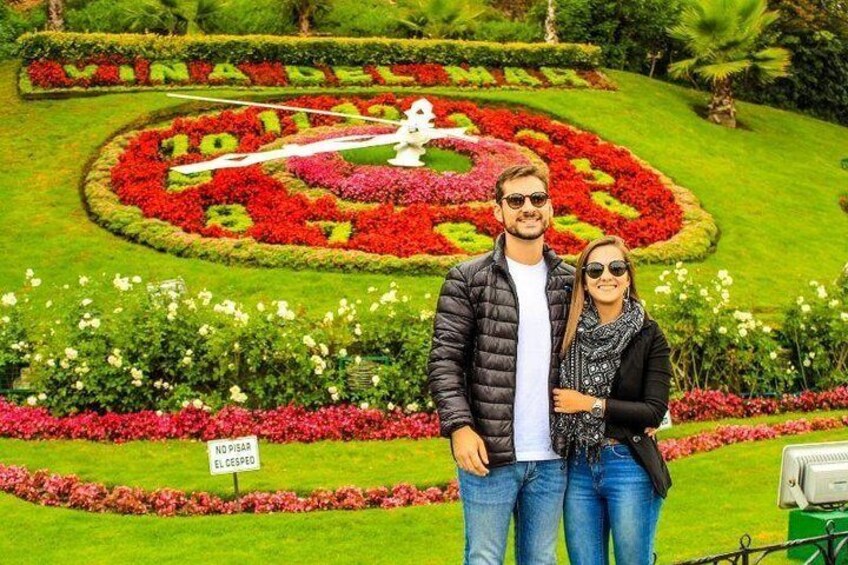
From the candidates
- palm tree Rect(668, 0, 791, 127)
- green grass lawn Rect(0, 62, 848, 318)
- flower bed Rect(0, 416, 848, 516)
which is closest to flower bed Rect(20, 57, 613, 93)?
green grass lawn Rect(0, 62, 848, 318)

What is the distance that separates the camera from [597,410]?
21.6 ft

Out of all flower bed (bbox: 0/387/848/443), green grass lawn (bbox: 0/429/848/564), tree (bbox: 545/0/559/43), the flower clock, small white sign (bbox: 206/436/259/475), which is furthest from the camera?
tree (bbox: 545/0/559/43)

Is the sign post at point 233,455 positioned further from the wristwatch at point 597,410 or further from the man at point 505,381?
the wristwatch at point 597,410

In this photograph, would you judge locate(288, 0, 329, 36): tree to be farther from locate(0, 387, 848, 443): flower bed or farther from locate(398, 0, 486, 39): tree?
locate(0, 387, 848, 443): flower bed

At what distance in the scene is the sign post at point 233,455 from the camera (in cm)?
1021

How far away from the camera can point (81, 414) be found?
13891 mm

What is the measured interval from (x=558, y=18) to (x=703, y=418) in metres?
15.4

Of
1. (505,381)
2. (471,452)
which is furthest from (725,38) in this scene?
(471,452)

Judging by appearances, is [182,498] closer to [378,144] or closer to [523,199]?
[523,199]

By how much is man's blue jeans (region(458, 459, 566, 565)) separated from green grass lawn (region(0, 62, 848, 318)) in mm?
10208

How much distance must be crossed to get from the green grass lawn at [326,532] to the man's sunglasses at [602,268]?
331 cm

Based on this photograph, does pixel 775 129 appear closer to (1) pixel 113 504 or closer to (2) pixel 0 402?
(2) pixel 0 402

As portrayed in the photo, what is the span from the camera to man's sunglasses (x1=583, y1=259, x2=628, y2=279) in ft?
21.8

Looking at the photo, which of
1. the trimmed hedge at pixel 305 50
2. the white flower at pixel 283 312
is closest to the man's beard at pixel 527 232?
the white flower at pixel 283 312
